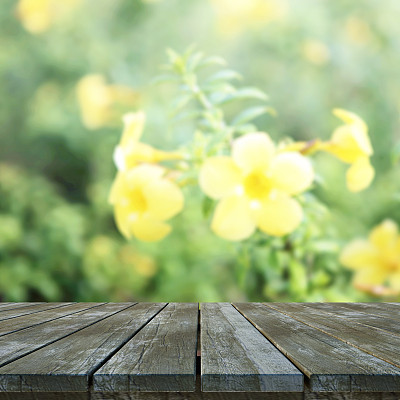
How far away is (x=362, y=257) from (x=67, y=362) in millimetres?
1066

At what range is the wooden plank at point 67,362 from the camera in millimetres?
430

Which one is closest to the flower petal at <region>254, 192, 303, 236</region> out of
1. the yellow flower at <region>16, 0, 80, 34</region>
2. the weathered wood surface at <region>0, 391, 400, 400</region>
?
the weathered wood surface at <region>0, 391, 400, 400</region>

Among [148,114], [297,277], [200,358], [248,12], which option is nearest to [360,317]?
[297,277]

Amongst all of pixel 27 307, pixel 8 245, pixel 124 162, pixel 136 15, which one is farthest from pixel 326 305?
pixel 136 15

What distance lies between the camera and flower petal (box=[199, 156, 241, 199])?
1017 mm

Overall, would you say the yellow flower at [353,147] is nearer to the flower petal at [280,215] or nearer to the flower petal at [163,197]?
the flower petal at [280,215]

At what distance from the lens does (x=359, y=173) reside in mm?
1121

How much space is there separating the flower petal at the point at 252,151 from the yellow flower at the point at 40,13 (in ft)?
3.79

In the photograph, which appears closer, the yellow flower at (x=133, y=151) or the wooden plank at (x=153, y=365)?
the wooden plank at (x=153, y=365)

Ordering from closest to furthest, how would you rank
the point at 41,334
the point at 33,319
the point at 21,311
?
the point at 41,334
the point at 33,319
the point at 21,311

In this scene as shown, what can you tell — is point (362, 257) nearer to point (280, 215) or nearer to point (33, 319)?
point (280, 215)

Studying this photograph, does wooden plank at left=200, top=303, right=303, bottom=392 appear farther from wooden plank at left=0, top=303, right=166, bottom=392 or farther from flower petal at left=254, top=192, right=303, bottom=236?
flower petal at left=254, top=192, right=303, bottom=236

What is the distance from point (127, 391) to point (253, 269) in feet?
3.59

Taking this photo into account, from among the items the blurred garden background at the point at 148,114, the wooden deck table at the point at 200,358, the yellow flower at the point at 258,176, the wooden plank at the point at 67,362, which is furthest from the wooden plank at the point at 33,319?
the blurred garden background at the point at 148,114
